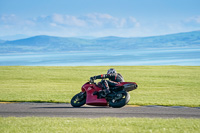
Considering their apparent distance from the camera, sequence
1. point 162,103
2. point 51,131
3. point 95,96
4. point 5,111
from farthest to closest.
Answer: point 162,103 < point 95,96 < point 5,111 < point 51,131

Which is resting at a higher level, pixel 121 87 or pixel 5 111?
pixel 121 87

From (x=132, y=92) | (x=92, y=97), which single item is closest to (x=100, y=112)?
(x=92, y=97)

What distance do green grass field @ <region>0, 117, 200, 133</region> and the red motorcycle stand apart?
3.12 m

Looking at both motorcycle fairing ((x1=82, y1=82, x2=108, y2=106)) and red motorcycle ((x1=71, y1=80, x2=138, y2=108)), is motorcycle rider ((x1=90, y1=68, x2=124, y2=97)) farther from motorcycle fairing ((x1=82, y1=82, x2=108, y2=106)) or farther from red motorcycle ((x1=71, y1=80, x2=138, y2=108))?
motorcycle fairing ((x1=82, y1=82, x2=108, y2=106))

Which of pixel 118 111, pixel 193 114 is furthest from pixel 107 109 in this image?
pixel 193 114

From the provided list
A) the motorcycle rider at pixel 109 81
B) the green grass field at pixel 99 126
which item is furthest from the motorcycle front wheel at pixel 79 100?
the green grass field at pixel 99 126

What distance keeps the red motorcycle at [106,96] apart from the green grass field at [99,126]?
312 centimetres

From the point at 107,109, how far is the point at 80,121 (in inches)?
137

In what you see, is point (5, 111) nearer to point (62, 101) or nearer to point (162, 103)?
point (62, 101)

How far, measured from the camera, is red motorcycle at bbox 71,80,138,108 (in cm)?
1351

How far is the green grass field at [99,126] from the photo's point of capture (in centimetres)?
890

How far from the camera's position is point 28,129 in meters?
9.12

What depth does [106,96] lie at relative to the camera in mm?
13961

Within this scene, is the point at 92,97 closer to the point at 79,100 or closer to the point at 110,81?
the point at 79,100
